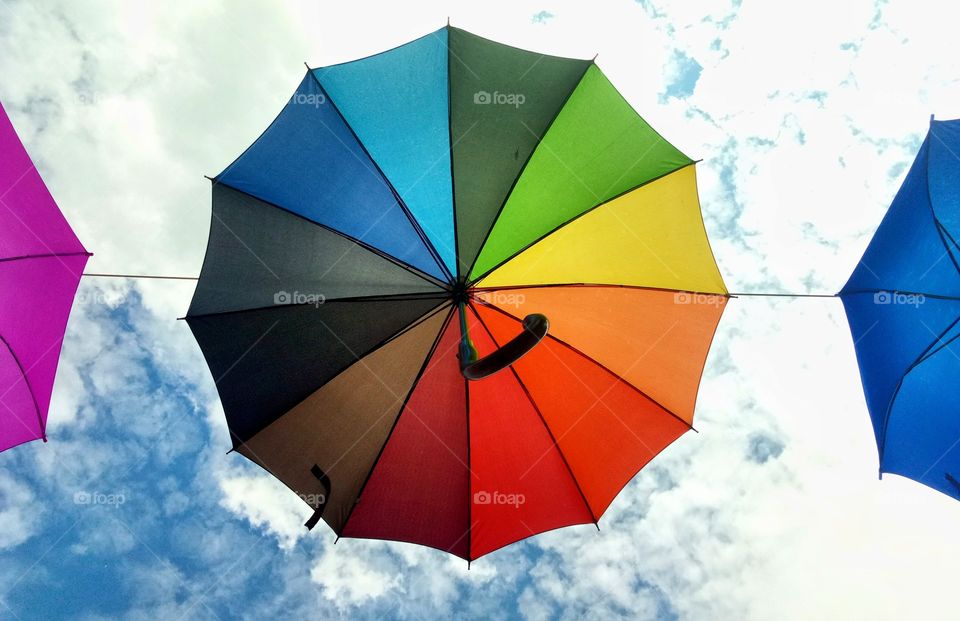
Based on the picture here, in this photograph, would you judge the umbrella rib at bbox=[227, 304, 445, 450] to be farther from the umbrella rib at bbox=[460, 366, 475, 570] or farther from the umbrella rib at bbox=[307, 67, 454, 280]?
the umbrella rib at bbox=[460, 366, 475, 570]

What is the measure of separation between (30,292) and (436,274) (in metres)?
3.73

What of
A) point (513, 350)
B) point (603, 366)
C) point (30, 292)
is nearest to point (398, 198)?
point (513, 350)

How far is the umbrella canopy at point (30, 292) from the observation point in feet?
15.3

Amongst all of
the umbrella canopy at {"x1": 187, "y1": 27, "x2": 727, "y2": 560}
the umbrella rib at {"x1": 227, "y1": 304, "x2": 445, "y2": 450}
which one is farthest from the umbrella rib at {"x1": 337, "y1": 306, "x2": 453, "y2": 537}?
the umbrella rib at {"x1": 227, "y1": 304, "x2": 445, "y2": 450}

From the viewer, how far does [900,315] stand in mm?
4977

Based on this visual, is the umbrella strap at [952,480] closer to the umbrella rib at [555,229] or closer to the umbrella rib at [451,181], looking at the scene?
the umbrella rib at [555,229]

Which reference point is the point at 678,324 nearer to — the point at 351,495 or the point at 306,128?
the point at 351,495

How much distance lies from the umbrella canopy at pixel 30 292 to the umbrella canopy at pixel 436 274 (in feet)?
5.19

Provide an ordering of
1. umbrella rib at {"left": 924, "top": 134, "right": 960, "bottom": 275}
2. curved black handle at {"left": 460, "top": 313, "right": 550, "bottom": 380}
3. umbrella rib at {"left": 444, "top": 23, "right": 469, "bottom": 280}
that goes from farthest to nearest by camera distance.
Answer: umbrella rib at {"left": 924, "top": 134, "right": 960, "bottom": 275}
umbrella rib at {"left": 444, "top": 23, "right": 469, "bottom": 280}
curved black handle at {"left": 460, "top": 313, "right": 550, "bottom": 380}

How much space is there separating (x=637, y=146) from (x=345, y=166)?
102 inches

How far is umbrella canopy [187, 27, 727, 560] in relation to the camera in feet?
15.1

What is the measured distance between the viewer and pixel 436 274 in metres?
4.64

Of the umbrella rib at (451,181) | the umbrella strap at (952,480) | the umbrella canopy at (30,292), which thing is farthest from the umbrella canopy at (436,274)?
the umbrella strap at (952,480)

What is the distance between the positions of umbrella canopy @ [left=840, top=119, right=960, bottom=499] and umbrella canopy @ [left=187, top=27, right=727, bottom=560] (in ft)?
4.79
